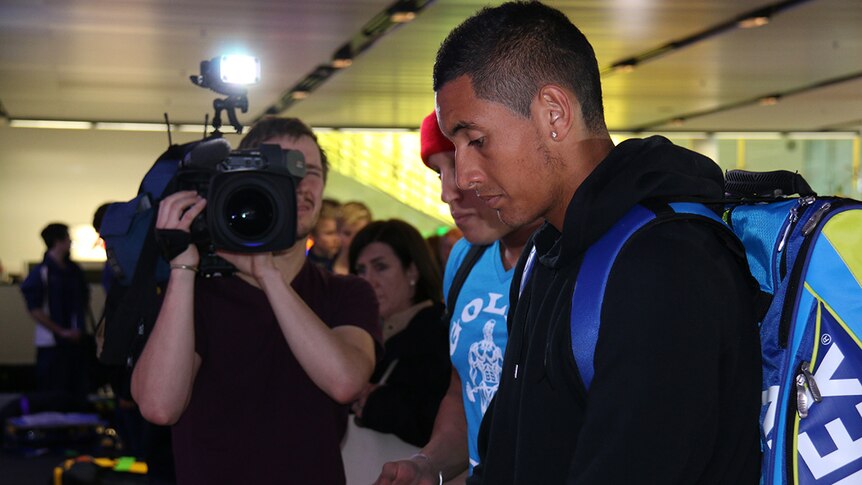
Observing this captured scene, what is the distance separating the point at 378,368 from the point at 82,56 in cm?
794

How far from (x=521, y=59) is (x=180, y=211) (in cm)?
104

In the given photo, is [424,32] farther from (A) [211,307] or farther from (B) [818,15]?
(A) [211,307]

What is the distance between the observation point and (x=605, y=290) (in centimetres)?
101

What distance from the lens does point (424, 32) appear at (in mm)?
8867

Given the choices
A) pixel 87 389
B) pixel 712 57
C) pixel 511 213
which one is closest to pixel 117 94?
pixel 87 389

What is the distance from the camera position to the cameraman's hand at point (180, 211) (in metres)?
2.01

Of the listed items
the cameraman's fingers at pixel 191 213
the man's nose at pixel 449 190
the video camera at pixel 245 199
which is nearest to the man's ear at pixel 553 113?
the man's nose at pixel 449 190

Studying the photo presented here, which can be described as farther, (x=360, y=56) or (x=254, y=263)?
(x=360, y=56)

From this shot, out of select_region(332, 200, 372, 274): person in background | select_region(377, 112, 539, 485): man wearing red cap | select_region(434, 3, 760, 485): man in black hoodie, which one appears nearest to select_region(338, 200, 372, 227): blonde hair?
select_region(332, 200, 372, 274): person in background

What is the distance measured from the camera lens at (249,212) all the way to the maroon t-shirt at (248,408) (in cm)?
15

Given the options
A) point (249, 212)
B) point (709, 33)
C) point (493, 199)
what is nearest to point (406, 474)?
point (249, 212)

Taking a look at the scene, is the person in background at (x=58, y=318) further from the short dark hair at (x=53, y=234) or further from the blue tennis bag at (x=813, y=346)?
the blue tennis bag at (x=813, y=346)

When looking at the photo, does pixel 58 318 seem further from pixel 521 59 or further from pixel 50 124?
pixel 521 59

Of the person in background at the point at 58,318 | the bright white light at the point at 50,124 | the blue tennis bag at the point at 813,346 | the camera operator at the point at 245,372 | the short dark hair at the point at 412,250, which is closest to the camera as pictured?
the blue tennis bag at the point at 813,346
